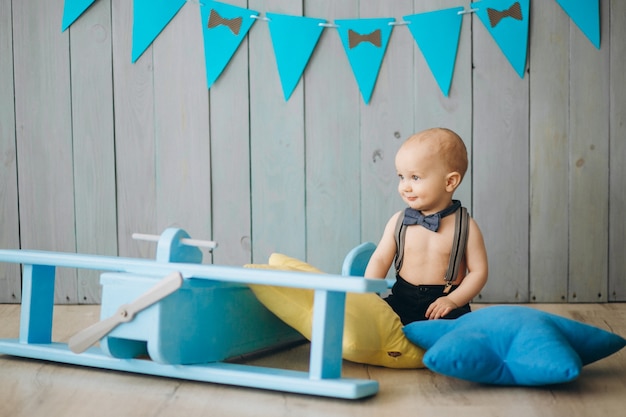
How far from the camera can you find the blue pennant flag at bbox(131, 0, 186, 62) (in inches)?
87.4

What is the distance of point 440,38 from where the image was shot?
7.05 feet

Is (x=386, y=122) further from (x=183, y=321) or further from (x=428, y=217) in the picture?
(x=183, y=321)

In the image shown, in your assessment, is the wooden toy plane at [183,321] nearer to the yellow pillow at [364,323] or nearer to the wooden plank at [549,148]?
the yellow pillow at [364,323]

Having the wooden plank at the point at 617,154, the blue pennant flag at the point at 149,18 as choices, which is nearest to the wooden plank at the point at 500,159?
the wooden plank at the point at 617,154

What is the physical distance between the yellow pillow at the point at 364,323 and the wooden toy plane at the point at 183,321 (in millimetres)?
60

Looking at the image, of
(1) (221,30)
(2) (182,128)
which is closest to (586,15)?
(1) (221,30)

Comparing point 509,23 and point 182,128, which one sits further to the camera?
point 182,128

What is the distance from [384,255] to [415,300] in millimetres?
125

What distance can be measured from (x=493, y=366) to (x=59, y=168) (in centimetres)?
150

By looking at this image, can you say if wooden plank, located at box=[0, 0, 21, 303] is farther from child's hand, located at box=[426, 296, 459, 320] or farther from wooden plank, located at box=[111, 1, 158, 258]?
child's hand, located at box=[426, 296, 459, 320]

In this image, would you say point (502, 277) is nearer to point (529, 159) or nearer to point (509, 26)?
point (529, 159)

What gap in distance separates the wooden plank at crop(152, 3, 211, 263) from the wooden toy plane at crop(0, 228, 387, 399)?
2.40 ft

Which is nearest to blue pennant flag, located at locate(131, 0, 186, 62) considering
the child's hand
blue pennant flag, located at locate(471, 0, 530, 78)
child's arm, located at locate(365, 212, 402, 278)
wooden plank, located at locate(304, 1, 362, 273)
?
wooden plank, located at locate(304, 1, 362, 273)

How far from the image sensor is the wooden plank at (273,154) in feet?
7.28
